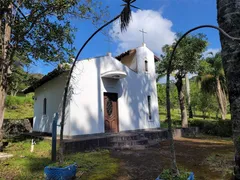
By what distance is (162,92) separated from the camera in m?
30.4

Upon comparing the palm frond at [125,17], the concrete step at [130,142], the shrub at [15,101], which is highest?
the shrub at [15,101]

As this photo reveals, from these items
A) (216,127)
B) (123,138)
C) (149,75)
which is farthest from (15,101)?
(216,127)

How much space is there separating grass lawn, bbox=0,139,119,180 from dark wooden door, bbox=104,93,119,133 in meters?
3.22

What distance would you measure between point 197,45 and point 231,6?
34.5 ft

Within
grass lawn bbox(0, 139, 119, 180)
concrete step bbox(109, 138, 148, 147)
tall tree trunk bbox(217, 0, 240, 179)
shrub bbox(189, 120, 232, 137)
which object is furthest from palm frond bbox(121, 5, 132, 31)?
shrub bbox(189, 120, 232, 137)

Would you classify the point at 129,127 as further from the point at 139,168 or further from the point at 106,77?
the point at 139,168

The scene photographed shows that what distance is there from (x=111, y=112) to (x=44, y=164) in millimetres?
5930

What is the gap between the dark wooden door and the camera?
11.3 meters

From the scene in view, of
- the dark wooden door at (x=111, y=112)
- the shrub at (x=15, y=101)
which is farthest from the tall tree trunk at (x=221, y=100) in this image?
the shrub at (x=15, y=101)

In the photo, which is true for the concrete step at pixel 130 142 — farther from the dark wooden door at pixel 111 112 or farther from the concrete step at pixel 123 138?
the dark wooden door at pixel 111 112

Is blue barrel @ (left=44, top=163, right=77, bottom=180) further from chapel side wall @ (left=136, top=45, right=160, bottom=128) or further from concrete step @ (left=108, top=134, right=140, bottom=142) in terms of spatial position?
chapel side wall @ (left=136, top=45, right=160, bottom=128)

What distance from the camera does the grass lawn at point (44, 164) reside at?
17.4 ft

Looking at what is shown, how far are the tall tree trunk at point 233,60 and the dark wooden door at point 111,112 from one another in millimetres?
8363

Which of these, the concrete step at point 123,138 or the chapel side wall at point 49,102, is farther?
the chapel side wall at point 49,102
